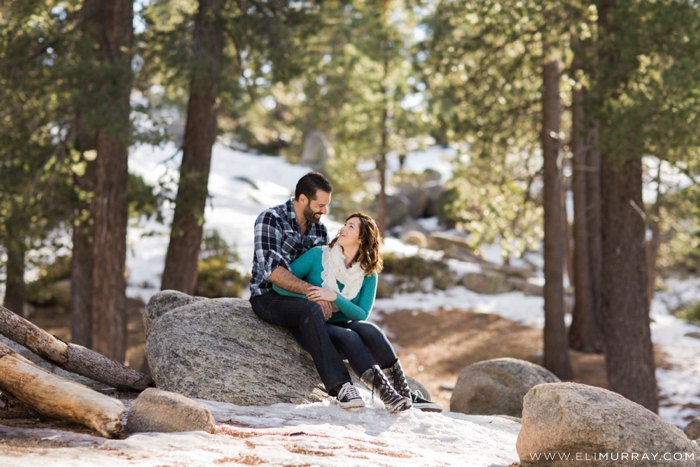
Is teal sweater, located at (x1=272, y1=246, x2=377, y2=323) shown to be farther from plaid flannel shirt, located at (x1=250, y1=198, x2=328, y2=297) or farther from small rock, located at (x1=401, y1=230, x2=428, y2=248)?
small rock, located at (x1=401, y1=230, x2=428, y2=248)

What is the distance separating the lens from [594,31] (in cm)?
812

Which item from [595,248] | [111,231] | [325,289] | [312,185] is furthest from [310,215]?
[595,248]

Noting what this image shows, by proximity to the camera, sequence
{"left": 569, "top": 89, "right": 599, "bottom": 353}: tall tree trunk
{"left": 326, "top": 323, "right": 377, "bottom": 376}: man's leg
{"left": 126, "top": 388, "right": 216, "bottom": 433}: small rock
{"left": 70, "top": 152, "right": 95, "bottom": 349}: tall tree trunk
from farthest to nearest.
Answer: {"left": 569, "top": 89, "right": 599, "bottom": 353}: tall tree trunk → {"left": 70, "top": 152, "right": 95, "bottom": 349}: tall tree trunk → {"left": 326, "top": 323, "right": 377, "bottom": 376}: man's leg → {"left": 126, "top": 388, "right": 216, "bottom": 433}: small rock

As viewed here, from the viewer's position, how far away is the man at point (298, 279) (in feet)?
16.0

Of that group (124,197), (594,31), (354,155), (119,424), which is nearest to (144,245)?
(354,155)

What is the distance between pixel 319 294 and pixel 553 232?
699 cm

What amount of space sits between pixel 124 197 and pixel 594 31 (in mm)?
6361

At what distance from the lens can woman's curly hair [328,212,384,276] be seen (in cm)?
521

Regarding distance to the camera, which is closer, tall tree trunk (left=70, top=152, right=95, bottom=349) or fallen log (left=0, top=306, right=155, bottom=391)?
fallen log (left=0, top=306, right=155, bottom=391)

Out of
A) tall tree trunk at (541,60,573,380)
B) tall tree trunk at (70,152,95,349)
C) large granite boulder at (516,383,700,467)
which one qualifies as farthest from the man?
tall tree trunk at (541,60,573,380)

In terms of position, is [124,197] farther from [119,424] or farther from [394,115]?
[394,115]

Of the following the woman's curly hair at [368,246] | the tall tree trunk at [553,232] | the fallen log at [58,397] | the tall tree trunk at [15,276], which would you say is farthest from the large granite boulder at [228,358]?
the tall tree trunk at [553,232]

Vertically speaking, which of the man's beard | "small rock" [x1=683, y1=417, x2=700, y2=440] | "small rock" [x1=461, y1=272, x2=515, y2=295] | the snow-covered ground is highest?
the man's beard

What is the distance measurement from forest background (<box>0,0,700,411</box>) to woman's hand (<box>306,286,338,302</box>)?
4.15 metres
